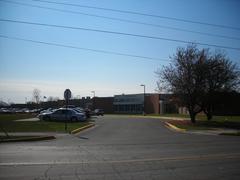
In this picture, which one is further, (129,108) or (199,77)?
(129,108)

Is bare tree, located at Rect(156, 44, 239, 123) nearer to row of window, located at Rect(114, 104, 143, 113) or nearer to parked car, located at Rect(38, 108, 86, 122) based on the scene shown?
parked car, located at Rect(38, 108, 86, 122)

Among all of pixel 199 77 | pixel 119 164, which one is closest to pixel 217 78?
pixel 199 77

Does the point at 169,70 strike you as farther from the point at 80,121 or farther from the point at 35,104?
the point at 35,104

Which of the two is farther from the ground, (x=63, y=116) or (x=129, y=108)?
(x=129, y=108)

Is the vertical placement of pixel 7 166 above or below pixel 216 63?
below

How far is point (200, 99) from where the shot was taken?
4509 cm

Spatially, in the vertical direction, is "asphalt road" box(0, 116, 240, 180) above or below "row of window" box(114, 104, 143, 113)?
below

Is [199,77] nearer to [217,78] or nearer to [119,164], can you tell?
[217,78]

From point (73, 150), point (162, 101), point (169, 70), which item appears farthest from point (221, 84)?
point (162, 101)

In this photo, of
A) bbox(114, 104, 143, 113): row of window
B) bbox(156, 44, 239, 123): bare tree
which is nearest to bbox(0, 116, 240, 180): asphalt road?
bbox(156, 44, 239, 123): bare tree

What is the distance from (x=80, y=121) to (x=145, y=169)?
34.9m

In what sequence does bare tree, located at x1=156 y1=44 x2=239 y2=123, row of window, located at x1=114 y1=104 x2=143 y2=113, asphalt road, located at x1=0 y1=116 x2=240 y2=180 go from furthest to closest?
row of window, located at x1=114 y1=104 x2=143 y2=113 → bare tree, located at x1=156 y1=44 x2=239 y2=123 → asphalt road, located at x1=0 y1=116 x2=240 y2=180

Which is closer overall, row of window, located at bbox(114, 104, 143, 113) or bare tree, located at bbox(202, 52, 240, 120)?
bare tree, located at bbox(202, 52, 240, 120)

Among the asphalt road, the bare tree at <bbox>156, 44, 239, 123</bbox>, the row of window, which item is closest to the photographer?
the asphalt road
